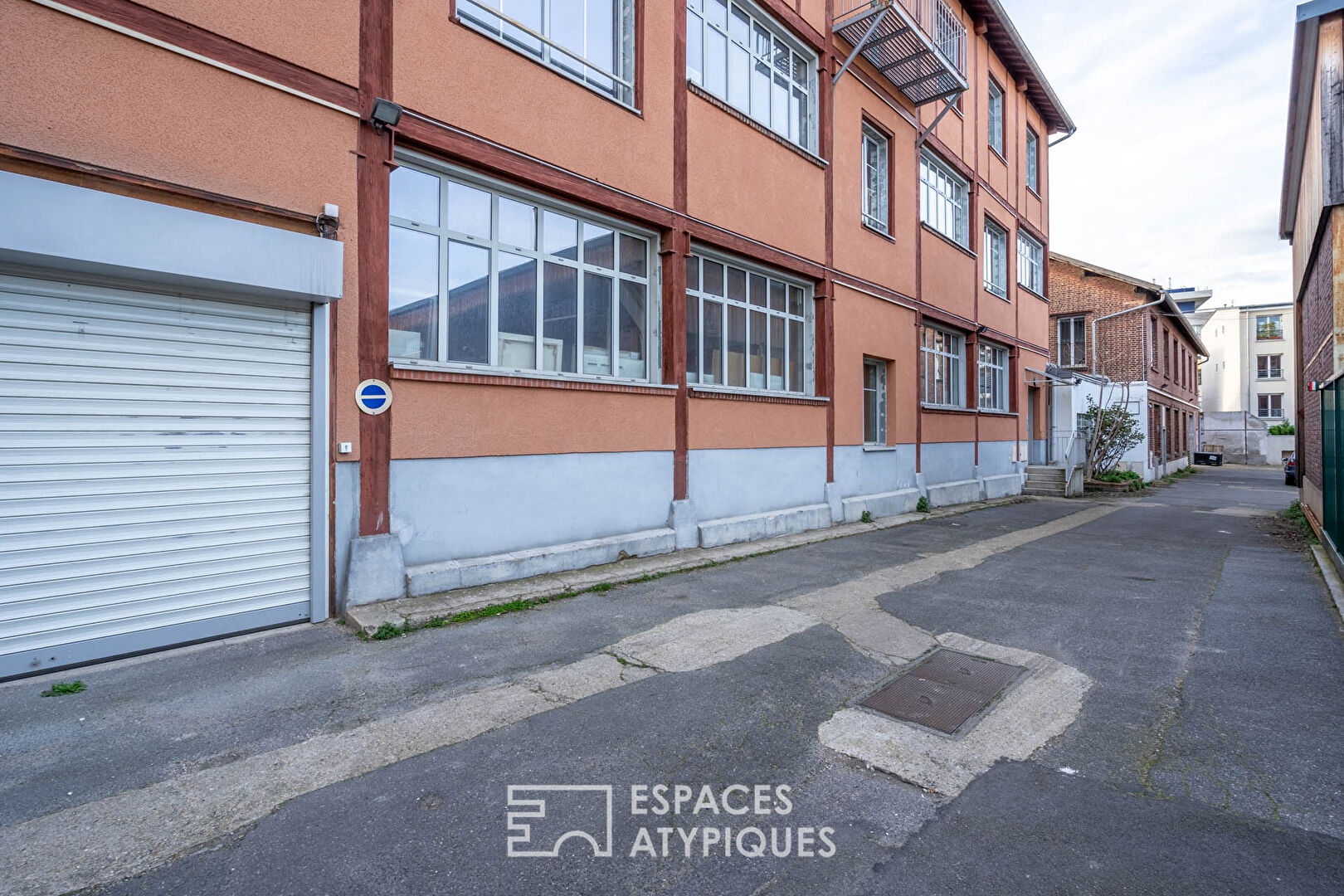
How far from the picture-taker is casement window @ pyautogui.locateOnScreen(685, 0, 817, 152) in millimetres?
9602

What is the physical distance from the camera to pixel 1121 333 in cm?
2670

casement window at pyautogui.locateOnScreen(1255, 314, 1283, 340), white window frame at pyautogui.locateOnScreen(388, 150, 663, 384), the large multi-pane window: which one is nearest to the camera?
the large multi-pane window

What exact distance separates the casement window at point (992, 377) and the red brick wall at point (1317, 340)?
632 centimetres

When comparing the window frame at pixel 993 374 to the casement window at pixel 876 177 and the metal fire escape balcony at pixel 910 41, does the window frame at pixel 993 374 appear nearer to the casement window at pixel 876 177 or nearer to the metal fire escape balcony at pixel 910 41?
the casement window at pixel 876 177

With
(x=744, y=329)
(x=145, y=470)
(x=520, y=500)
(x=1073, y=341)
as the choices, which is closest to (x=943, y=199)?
(x=744, y=329)

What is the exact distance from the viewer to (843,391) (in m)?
12.2

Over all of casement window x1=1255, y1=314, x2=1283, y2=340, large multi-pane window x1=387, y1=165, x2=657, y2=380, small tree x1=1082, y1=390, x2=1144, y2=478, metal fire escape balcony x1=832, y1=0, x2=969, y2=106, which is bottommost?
small tree x1=1082, y1=390, x2=1144, y2=478

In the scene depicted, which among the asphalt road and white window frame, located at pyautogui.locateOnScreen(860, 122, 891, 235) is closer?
the asphalt road

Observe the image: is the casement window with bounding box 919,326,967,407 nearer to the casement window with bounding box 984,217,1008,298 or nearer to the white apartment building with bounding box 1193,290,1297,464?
the casement window with bounding box 984,217,1008,298

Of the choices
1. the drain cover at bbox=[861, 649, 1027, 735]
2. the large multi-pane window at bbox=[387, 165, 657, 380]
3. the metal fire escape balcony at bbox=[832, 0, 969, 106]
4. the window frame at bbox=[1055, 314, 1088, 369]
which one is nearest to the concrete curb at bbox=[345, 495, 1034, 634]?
the large multi-pane window at bbox=[387, 165, 657, 380]

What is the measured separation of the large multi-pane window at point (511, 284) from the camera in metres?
6.55

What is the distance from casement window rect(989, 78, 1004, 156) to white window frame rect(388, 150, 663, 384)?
14693 mm

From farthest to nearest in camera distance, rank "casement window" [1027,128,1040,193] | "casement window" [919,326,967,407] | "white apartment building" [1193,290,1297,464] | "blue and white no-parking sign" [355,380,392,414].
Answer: "white apartment building" [1193,290,1297,464] → "casement window" [1027,128,1040,193] → "casement window" [919,326,967,407] → "blue and white no-parking sign" [355,380,392,414]

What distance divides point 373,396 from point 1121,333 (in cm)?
2959
